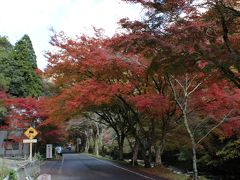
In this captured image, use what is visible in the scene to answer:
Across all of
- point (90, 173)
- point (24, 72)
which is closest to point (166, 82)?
point (90, 173)

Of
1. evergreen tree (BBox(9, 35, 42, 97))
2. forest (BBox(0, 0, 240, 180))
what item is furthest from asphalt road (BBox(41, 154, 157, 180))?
evergreen tree (BBox(9, 35, 42, 97))

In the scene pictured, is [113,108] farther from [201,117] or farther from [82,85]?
[201,117]

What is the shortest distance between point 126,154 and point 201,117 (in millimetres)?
29034

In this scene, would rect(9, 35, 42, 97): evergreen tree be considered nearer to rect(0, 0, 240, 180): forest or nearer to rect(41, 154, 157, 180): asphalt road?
rect(0, 0, 240, 180): forest

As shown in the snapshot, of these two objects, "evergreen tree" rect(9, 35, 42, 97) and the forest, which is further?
"evergreen tree" rect(9, 35, 42, 97)

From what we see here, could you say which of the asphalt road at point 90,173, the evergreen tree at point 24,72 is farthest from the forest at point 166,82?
the evergreen tree at point 24,72

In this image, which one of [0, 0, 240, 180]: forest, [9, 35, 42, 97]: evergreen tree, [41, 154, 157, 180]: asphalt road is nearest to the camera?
[0, 0, 240, 180]: forest

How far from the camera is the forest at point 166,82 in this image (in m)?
13.4

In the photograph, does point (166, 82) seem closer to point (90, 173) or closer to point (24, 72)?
point (90, 173)

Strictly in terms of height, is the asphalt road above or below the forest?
below

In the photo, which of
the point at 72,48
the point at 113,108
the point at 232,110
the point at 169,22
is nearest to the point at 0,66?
the point at 113,108

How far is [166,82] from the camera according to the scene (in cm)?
2564

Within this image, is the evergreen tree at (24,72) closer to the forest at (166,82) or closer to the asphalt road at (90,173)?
the forest at (166,82)

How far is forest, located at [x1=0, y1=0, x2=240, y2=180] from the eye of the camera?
13.4m
